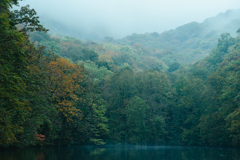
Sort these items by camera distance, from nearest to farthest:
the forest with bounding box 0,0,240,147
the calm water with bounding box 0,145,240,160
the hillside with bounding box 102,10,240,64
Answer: the calm water with bounding box 0,145,240,160, the forest with bounding box 0,0,240,147, the hillside with bounding box 102,10,240,64

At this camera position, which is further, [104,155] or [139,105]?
[139,105]

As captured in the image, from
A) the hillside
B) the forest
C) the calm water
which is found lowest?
the calm water

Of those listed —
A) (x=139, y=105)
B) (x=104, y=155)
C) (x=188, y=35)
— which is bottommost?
(x=104, y=155)

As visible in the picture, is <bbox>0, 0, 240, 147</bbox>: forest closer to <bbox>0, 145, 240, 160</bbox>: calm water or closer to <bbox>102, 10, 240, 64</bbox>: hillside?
<bbox>0, 145, 240, 160</bbox>: calm water

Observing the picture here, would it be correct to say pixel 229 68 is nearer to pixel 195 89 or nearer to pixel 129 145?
pixel 195 89

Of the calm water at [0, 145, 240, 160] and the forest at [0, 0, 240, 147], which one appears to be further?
the forest at [0, 0, 240, 147]

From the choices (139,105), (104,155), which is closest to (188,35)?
(139,105)

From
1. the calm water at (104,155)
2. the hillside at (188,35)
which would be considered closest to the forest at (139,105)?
the calm water at (104,155)

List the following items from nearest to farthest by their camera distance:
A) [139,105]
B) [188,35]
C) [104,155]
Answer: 1. [104,155]
2. [139,105]
3. [188,35]

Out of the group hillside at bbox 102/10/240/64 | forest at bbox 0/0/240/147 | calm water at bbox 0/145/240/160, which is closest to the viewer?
calm water at bbox 0/145/240/160

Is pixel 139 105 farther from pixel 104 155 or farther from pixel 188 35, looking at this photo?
pixel 188 35

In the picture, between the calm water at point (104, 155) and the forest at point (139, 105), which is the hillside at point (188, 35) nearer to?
the forest at point (139, 105)

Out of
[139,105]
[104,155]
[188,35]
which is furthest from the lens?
[188,35]

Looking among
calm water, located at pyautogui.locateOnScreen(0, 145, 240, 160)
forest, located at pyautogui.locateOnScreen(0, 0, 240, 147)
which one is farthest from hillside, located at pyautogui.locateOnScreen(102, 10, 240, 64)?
calm water, located at pyautogui.locateOnScreen(0, 145, 240, 160)
